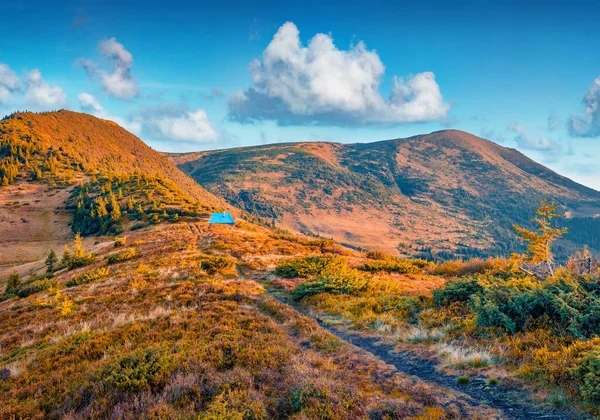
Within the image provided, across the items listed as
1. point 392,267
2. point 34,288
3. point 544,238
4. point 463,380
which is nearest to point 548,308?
point 463,380

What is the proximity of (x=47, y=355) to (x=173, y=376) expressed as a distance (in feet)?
20.5

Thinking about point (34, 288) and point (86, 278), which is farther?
point (34, 288)

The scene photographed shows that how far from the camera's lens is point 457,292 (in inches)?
580

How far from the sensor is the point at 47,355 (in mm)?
11008

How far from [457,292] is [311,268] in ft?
44.8

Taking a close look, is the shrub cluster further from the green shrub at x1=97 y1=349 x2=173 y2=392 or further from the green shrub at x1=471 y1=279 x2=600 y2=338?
the green shrub at x1=97 y1=349 x2=173 y2=392

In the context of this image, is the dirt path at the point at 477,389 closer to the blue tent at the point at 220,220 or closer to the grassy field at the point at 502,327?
the grassy field at the point at 502,327

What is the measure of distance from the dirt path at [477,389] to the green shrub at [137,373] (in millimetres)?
6568

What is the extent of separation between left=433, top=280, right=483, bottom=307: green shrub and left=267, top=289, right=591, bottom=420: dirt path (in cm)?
501

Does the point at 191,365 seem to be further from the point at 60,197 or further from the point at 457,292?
the point at 60,197

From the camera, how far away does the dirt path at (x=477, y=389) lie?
628 centimetres

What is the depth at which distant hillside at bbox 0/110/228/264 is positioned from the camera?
240 feet

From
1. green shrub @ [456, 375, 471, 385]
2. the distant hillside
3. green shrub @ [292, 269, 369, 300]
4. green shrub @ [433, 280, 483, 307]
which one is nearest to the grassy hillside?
green shrub @ [456, 375, 471, 385]

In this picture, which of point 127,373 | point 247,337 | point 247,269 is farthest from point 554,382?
point 247,269
